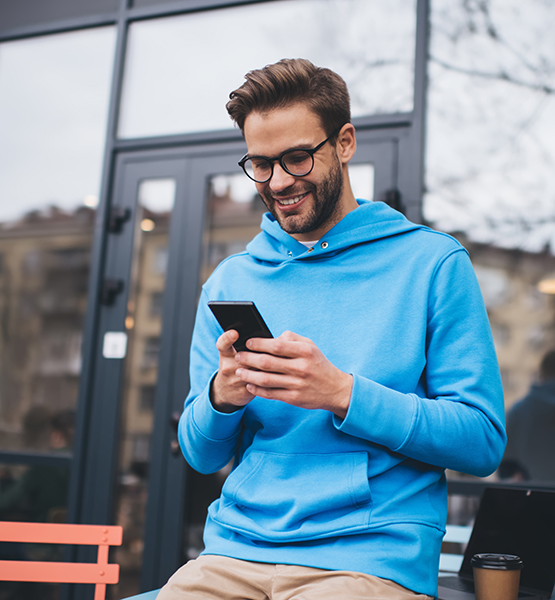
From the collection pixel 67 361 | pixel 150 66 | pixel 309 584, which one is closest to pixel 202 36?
pixel 150 66

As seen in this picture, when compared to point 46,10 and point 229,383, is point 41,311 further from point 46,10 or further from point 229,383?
point 229,383

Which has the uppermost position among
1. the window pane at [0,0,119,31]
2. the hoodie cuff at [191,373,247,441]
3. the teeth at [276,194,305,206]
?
the window pane at [0,0,119,31]

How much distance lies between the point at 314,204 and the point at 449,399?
0.49 m

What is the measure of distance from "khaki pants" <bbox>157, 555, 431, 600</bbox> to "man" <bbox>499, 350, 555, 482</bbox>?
55.3 inches

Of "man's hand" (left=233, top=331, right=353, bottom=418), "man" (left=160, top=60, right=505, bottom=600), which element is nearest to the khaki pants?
"man" (left=160, top=60, right=505, bottom=600)

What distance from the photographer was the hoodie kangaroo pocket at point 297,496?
3.47ft

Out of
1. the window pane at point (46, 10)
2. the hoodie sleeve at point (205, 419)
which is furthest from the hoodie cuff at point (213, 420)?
the window pane at point (46, 10)

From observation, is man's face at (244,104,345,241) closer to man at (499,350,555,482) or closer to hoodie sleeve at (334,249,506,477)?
hoodie sleeve at (334,249,506,477)

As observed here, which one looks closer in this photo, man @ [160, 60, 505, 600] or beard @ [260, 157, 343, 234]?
man @ [160, 60, 505, 600]

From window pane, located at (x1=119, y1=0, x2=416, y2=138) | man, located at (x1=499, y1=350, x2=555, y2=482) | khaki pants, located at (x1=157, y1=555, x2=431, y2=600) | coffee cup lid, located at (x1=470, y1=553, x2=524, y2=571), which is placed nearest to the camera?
khaki pants, located at (x1=157, y1=555, x2=431, y2=600)

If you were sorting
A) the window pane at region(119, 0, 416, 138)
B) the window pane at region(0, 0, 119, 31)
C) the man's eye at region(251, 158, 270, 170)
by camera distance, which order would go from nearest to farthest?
the man's eye at region(251, 158, 270, 170) < the window pane at region(119, 0, 416, 138) < the window pane at region(0, 0, 119, 31)

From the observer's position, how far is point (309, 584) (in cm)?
101

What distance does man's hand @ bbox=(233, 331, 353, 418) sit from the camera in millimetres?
1021

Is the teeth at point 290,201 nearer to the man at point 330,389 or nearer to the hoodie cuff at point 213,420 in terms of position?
the man at point 330,389
